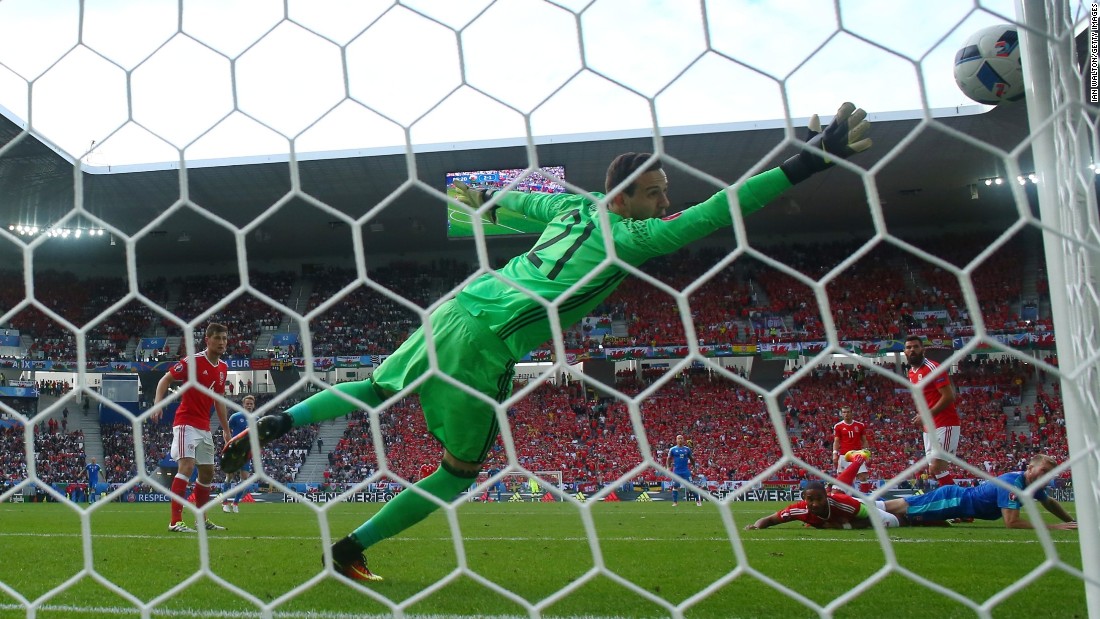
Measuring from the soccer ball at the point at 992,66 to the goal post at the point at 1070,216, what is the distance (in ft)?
4.67

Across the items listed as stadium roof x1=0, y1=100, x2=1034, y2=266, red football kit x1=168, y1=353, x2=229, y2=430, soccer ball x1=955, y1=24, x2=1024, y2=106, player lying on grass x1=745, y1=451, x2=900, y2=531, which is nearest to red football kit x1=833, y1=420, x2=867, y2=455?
player lying on grass x1=745, y1=451, x2=900, y2=531

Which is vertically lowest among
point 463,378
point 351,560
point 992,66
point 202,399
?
point 202,399

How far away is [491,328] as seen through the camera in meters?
2.55

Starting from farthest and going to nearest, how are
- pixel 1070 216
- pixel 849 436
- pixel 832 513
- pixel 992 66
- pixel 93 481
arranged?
1. pixel 93 481
2. pixel 849 436
3. pixel 832 513
4. pixel 992 66
5. pixel 1070 216

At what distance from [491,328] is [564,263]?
11.9 inches

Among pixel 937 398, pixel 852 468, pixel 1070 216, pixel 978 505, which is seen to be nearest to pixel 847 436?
pixel 852 468

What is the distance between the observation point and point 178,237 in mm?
19391

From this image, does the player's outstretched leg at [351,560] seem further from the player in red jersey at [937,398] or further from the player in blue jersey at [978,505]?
the player in blue jersey at [978,505]

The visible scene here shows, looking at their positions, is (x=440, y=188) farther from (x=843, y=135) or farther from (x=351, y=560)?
(x=843, y=135)

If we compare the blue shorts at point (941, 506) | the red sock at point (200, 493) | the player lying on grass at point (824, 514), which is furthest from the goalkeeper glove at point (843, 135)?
the red sock at point (200, 493)

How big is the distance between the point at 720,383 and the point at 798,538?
41.2 ft

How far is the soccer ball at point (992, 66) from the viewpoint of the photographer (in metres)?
3.18

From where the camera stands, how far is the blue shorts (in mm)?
5188

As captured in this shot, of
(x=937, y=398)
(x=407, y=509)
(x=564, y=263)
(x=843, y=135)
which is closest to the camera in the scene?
(x=843, y=135)
